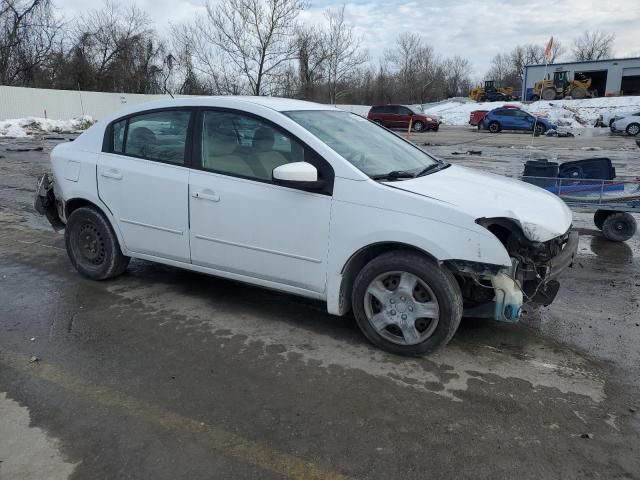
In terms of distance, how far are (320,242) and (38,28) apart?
150 ft

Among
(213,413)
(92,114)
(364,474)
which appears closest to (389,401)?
(364,474)

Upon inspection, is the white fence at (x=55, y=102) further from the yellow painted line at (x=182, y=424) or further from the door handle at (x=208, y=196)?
the yellow painted line at (x=182, y=424)

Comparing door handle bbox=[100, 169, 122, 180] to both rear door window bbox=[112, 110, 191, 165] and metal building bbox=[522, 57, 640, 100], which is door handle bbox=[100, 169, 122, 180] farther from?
metal building bbox=[522, 57, 640, 100]

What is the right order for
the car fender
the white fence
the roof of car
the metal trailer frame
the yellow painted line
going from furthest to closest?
1. the white fence
2. the metal trailer frame
3. the roof of car
4. the car fender
5. the yellow painted line

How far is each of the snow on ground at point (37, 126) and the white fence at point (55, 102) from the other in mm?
1696

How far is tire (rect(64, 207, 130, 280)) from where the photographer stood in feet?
16.1

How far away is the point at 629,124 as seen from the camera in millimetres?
29562

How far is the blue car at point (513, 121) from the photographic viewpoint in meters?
32.1

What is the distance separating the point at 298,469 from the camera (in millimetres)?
2545

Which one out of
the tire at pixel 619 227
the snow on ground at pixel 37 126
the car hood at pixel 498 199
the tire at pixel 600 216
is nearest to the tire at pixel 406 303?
the car hood at pixel 498 199

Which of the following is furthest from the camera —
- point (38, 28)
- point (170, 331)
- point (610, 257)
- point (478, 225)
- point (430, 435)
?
point (38, 28)

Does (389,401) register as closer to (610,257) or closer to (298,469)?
(298,469)

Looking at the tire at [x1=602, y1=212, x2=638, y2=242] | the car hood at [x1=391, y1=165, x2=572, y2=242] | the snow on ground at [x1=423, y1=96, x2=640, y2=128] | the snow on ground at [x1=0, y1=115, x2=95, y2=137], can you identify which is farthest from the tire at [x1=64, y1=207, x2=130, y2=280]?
the snow on ground at [x1=423, y1=96, x2=640, y2=128]

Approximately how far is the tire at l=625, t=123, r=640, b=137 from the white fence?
15.1m
